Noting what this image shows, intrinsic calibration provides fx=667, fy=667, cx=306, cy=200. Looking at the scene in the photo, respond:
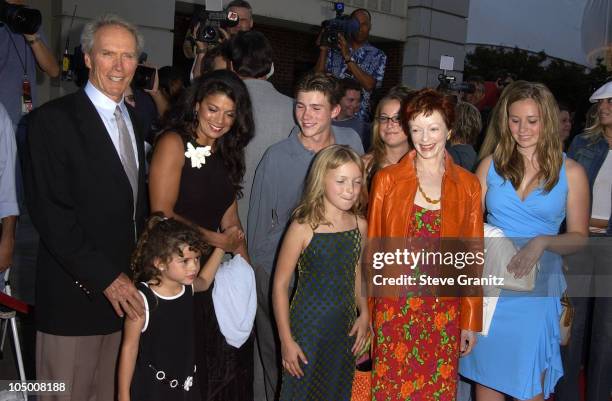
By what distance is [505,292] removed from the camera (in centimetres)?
344

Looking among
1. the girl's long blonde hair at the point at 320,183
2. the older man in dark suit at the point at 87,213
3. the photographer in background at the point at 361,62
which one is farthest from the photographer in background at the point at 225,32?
the older man in dark suit at the point at 87,213

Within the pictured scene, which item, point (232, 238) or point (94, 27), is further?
point (232, 238)

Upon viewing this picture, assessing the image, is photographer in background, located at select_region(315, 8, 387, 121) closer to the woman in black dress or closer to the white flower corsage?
the woman in black dress

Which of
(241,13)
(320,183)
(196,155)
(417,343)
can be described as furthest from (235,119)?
(241,13)

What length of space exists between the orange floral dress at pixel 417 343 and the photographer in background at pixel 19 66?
288 centimetres

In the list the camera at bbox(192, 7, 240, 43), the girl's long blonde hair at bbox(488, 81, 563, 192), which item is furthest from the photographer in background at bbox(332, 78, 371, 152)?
the girl's long blonde hair at bbox(488, 81, 563, 192)

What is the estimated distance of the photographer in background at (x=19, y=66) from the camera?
4.54 m

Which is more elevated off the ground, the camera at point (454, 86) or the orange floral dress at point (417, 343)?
the camera at point (454, 86)

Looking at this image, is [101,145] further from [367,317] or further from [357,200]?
[367,317]

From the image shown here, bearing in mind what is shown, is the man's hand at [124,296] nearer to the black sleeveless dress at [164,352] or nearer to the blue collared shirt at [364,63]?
the black sleeveless dress at [164,352]

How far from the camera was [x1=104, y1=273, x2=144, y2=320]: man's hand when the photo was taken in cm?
267

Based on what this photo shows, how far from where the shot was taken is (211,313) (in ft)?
10.8

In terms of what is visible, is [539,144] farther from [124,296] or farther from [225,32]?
[225,32]

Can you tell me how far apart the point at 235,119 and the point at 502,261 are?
5.05ft
